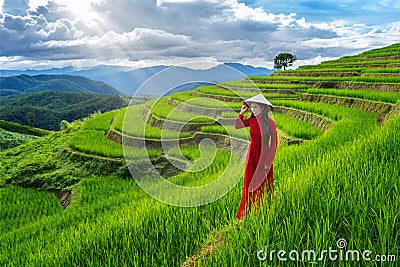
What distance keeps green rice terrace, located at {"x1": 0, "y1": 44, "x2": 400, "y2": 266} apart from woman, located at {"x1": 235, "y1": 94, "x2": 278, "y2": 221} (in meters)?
0.19

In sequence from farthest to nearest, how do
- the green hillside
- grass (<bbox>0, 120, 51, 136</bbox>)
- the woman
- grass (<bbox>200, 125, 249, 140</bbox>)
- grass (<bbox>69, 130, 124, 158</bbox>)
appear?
1. the green hillside
2. grass (<bbox>0, 120, 51, 136</bbox>)
3. grass (<bbox>69, 130, 124, 158</bbox>)
4. grass (<bbox>200, 125, 249, 140</bbox>)
5. the woman

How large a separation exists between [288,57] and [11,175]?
144ft

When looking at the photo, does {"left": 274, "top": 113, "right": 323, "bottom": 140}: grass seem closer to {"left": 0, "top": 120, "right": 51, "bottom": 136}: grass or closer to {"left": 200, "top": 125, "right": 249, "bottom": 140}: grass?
{"left": 200, "top": 125, "right": 249, "bottom": 140}: grass

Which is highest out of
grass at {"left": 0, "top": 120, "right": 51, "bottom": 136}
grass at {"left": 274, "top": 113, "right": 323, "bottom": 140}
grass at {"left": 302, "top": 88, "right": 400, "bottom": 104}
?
grass at {"left": 302, "top": 88, "right": 400, "bottom": 104}

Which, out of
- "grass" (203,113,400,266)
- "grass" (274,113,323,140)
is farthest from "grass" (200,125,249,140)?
"grass" (203,113,400,266)

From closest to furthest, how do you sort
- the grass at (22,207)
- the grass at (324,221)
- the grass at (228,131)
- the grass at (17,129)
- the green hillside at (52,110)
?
the grass at (324,221)
the grass at (22,207)
the grass at (228,131)
the grass at (17,129)
the green hillside at (52,110)

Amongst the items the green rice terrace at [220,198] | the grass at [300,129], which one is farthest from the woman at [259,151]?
the grass at [300,129]

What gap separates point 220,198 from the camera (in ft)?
12.3

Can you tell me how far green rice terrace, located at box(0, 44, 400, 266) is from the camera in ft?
6.72

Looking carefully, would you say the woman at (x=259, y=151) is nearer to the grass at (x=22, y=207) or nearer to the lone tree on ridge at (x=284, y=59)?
the grass at (x=22, y=207)

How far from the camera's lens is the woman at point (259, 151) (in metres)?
2.87

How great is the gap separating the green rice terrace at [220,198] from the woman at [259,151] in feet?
0.64

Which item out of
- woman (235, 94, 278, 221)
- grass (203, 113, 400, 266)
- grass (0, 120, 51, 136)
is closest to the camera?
grass (203, 113, 400, 266)

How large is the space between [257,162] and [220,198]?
3.33 ft
